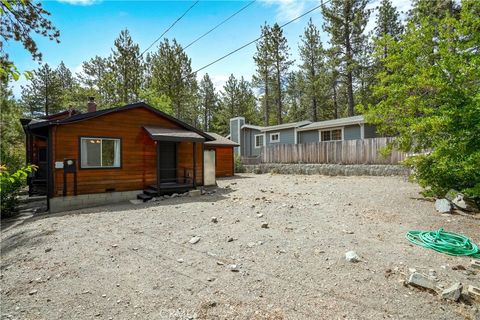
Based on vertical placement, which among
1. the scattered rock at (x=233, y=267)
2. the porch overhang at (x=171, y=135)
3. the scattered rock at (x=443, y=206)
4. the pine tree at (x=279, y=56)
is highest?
the pine tree at (x=279, y=56)

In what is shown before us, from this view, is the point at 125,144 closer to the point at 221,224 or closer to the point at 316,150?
the point at 221,224

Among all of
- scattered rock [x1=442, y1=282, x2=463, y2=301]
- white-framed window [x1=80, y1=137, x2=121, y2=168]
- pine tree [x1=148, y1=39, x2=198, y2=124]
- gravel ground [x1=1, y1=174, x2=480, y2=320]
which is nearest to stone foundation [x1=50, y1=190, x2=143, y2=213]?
white-framed window [x1=80, y1=137, x2=121, y2=168]

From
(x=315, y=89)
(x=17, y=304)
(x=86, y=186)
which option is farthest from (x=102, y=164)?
(x=315, y=89)

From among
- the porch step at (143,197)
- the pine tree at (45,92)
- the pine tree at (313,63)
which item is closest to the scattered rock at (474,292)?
the porch step at (143,197)

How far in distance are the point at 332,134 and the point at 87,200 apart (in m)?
16.0

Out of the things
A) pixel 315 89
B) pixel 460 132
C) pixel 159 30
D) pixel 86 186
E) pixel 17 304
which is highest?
pixel 315 89

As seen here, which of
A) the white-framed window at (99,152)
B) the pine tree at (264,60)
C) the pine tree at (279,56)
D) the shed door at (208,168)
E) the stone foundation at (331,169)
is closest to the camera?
the white-framed window at (99,152)

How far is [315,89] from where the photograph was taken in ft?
88.0

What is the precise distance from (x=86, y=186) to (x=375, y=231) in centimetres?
886

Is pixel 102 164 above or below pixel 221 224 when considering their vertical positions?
above

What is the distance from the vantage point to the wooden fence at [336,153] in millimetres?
13289

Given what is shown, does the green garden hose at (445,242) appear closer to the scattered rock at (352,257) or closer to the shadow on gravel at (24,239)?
the scattered rock at (352,257)

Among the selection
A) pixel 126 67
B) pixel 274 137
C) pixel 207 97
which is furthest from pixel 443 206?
pixel 207 97

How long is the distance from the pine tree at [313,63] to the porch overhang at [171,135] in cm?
2016
